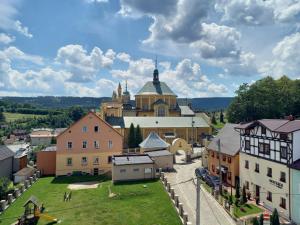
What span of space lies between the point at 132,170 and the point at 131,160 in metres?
1.63

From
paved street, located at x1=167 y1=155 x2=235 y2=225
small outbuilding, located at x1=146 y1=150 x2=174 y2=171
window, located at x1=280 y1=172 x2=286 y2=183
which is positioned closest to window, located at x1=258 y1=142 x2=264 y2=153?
window, located at x1=280 y1=172 x2=286 y2=183

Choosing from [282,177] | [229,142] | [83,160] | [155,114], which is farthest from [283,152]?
[155,114]

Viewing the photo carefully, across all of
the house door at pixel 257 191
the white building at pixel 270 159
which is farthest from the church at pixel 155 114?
the house door at pixel 257 191

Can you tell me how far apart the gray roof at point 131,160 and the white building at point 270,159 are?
12307mm

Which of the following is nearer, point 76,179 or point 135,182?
point 135,182

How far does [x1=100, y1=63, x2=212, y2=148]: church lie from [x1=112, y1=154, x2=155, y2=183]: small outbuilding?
1147 inches

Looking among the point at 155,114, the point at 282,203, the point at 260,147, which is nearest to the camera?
the point at 282,203

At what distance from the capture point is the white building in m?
24.7

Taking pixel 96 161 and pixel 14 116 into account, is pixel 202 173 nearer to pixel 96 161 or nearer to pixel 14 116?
pixel 96 161

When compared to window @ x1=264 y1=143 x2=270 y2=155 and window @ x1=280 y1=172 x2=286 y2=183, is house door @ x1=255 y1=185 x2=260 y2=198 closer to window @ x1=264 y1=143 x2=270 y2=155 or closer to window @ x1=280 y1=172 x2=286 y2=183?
window @ x1=264 y1=143 x2=270 y2=155

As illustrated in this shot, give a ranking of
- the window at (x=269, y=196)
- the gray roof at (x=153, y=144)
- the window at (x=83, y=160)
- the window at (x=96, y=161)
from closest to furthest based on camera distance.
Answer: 1. the window at (x=269, y=196)
2. the window at (x=83, y=160)
3. the window at (x=96, y=161)
4. the gray roof at (x=153, y=144)

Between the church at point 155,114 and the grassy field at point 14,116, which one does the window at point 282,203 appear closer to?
the church at point 155,114

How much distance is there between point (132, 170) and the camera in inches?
1431

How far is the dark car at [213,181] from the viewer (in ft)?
110
